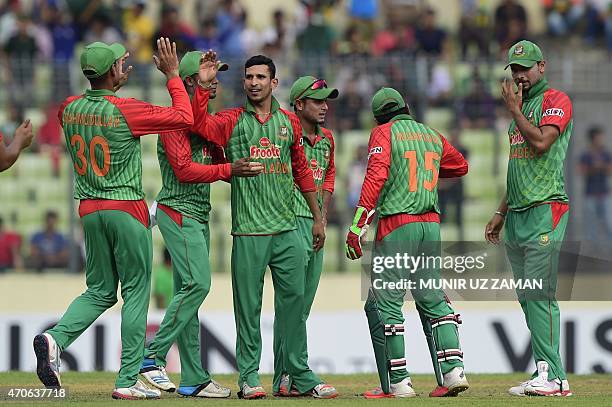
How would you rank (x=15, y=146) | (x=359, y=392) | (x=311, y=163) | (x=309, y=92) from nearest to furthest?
(x=15, y=146)
(x=359, y=392)
(x=309, y=92)
(x=311, y=163)

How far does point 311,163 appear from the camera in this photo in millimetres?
11828

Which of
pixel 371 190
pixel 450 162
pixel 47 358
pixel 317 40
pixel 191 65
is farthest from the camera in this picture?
pixel 317 40

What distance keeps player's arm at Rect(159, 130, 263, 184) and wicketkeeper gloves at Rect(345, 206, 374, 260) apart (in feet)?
2.61

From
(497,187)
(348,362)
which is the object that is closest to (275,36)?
(497,187)

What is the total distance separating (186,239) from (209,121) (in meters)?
0.91

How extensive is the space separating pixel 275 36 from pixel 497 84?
4.02 meters

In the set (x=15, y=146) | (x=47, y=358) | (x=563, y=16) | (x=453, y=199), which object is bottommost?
(x=47, y=358)

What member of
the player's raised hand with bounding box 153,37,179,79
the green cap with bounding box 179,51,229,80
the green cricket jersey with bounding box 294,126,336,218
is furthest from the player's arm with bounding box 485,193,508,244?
the player's raised hand with bounding box 153,37,179,79

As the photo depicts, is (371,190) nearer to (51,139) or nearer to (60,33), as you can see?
(51,139)

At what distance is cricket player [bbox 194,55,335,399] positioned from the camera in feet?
34.9

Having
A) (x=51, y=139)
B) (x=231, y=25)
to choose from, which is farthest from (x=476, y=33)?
(x=51, y=139)

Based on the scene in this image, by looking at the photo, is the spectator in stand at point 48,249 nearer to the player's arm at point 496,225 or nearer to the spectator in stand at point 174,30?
the spectator in stand at point 174,30

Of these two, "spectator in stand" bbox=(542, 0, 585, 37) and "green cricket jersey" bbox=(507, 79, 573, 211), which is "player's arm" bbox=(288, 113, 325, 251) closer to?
"green cricket jersey" bbox=(507, 79, 573, 211)

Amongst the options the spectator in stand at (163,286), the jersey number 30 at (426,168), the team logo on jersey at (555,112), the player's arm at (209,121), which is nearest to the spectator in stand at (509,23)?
the spectator in stand at (163,286)
